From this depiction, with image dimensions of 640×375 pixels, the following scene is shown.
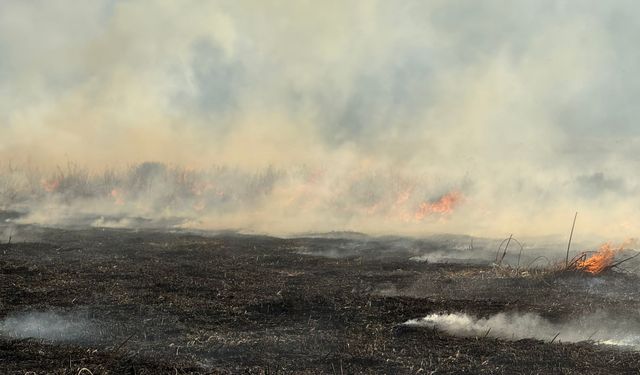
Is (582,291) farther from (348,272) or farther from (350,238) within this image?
(350,238)

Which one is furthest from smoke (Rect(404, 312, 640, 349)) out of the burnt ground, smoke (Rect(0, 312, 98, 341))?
smoke (Rect(0, 312, 98, 341))

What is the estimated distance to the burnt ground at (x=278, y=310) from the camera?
17.4 meters

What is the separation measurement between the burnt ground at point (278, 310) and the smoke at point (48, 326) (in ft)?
0.47

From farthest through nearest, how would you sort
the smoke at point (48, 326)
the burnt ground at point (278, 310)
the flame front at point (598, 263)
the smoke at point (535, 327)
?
the flame front at point (598, 263) → the smoke at point (535, 327) → the smoke at point (48, 326) → the burnt ground at point (278, 310)

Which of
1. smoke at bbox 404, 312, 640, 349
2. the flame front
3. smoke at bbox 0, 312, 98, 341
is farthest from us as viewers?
the flame front

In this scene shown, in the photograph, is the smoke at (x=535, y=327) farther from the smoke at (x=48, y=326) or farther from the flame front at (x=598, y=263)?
the smoke at (x=48, y=326)

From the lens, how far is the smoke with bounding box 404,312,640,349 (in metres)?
22.3

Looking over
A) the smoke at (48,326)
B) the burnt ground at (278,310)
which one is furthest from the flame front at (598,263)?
the smoke at (48,326)

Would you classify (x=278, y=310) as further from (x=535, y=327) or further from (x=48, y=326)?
(x=535, y=327)

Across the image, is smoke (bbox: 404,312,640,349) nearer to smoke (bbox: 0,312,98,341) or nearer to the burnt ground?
the burnt ground

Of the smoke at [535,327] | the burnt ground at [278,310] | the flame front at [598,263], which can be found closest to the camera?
the burnt ground at [278,310]

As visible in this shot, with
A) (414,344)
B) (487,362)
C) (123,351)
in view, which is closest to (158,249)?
(123,351)

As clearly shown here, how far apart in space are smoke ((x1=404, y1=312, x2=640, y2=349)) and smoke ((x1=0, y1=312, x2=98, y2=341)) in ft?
45.5

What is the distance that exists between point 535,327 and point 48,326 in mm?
21529
